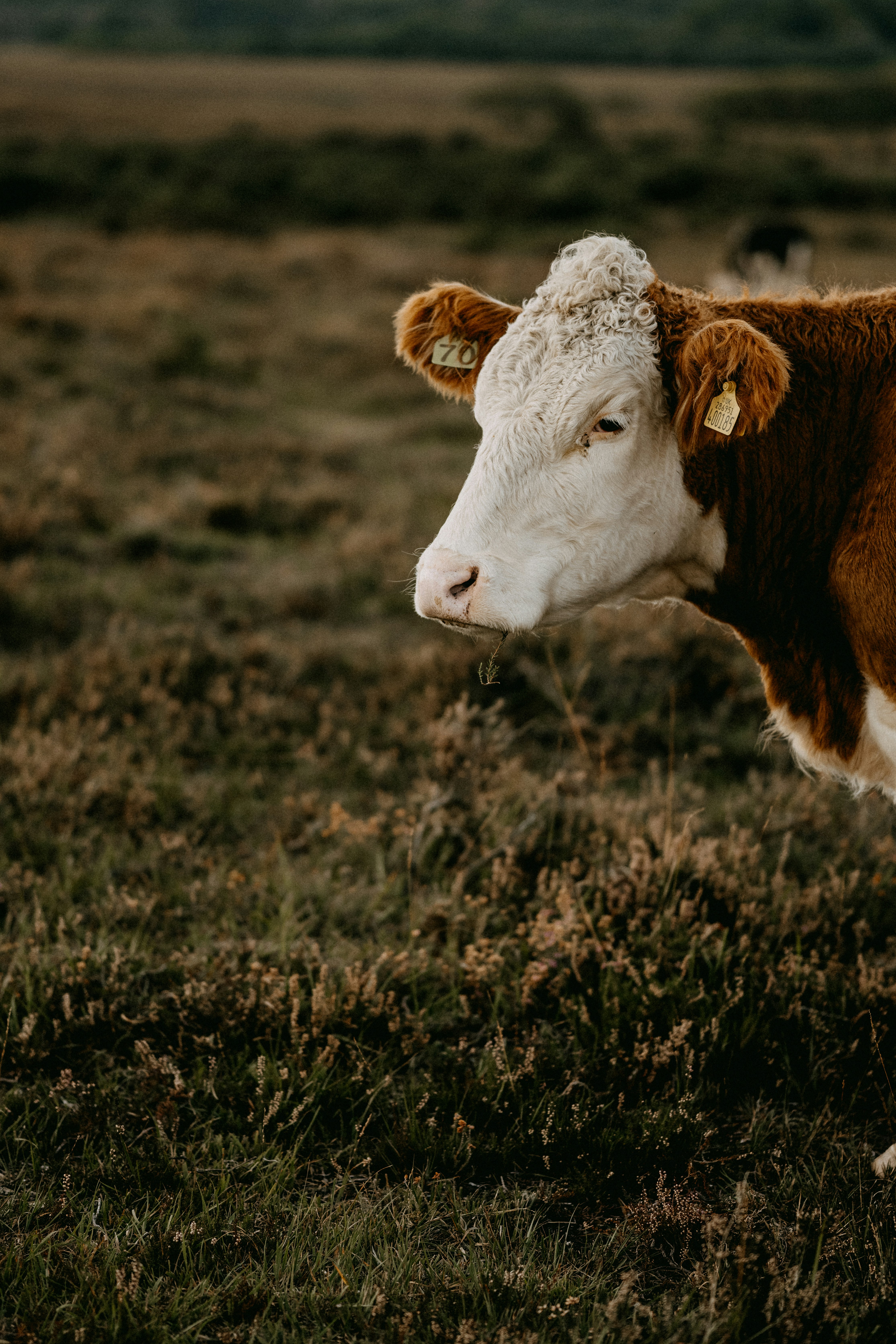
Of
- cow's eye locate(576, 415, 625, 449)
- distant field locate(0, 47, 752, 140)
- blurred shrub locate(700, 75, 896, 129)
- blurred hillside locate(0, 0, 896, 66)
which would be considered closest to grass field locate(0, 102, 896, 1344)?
cow's eye locate(576, 415, 625, 449)

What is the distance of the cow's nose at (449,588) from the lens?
8.08 feet

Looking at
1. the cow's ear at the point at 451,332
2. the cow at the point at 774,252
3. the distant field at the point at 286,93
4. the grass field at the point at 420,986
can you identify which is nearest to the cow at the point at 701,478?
the cow's ear at the point at 451,332

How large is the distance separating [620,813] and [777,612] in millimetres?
1267

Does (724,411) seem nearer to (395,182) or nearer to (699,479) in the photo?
(699,479)

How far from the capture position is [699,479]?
8.81ft

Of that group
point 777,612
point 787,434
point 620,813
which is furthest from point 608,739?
point 787,434

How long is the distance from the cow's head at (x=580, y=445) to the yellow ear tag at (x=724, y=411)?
1cm

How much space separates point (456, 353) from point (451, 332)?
0.07 m

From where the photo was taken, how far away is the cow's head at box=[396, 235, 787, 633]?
2.48 metres

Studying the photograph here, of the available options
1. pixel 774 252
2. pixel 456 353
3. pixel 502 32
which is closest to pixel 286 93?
pixel 502 32

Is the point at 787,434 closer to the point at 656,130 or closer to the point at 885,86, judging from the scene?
the point at 656,130

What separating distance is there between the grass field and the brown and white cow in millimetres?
688

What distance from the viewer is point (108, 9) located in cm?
13588

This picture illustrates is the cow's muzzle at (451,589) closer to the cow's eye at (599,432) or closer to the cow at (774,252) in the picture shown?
the cow's eye at (599,432)
